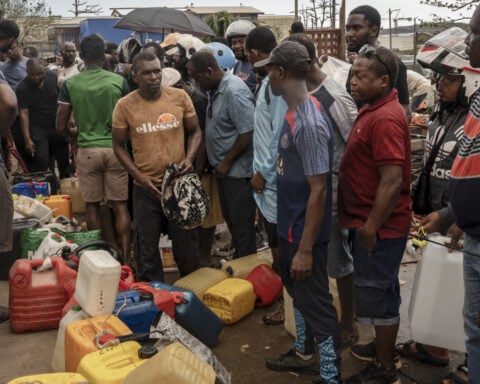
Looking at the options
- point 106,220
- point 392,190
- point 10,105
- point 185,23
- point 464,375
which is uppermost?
point 185,23

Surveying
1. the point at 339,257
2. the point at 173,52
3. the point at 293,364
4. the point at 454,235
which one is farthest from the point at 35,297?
the point at 173,52

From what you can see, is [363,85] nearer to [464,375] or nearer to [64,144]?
[464,375]

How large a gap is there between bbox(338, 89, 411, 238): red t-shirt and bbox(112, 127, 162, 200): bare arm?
1900 mm

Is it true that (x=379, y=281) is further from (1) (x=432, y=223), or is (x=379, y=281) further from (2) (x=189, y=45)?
(2) (x=189, y=45)

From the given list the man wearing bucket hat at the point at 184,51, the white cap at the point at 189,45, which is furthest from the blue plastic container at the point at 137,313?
the white cap at the point at 189,45

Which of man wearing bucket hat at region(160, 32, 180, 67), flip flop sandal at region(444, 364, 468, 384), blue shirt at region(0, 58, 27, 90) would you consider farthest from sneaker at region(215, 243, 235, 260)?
blue shirt at region(0, 58, 27, 90)

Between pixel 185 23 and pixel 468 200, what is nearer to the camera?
pixel 468 200

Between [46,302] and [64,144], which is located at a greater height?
[64,144]

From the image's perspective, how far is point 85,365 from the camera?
119 inches

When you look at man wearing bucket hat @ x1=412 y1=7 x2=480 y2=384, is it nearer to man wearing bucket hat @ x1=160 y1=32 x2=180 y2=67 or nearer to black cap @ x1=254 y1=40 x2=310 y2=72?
black cap @ x1=254 y1=40 x2=310 y2=72

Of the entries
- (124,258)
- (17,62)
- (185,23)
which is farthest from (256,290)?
(185,23)

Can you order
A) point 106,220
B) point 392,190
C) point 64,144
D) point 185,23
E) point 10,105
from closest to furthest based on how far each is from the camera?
point 392,190, point 10,105, point 106,220, point 64,144, point 185,23

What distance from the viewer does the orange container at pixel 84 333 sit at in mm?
3379

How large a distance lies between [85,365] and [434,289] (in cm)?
217
